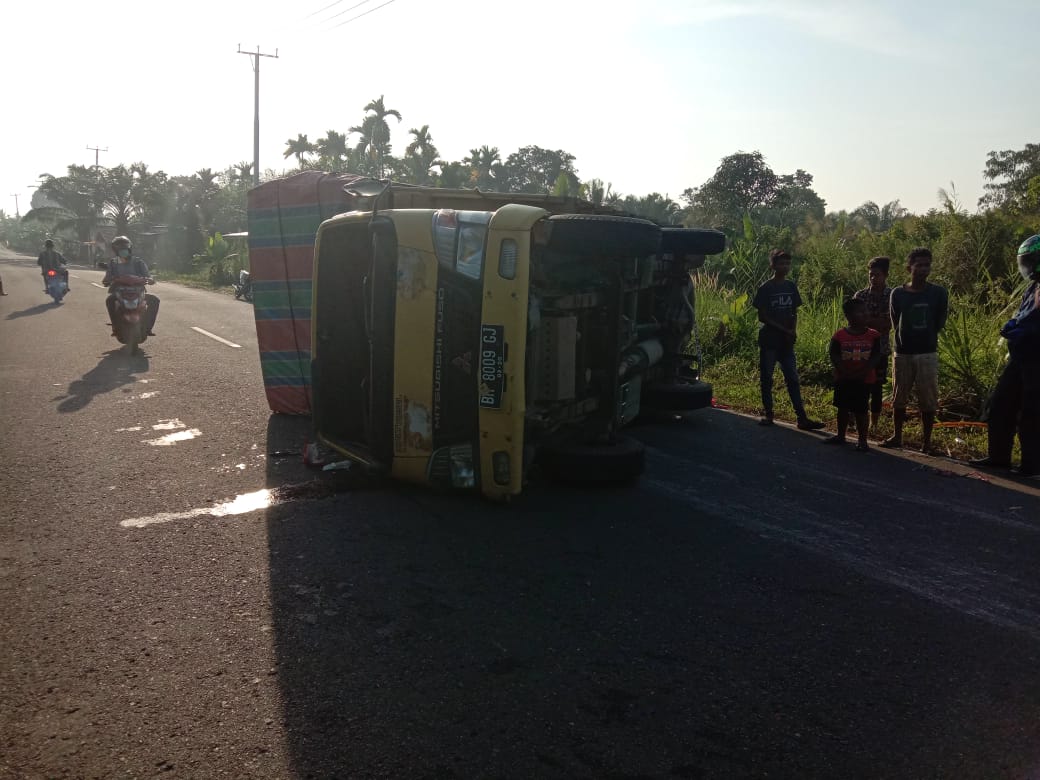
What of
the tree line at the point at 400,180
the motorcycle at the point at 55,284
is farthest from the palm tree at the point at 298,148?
the motorcycle at the point at 55,284

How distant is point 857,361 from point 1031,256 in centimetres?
151

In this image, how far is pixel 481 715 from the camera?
3.04 metres

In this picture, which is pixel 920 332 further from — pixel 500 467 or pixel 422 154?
pixel 422 154

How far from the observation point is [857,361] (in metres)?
7.34

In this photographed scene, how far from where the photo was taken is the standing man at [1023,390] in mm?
6602

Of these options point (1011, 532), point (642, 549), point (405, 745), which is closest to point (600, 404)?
point (642, 549)

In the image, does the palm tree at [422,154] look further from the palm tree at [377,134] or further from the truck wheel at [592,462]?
the truck wheel at [592,462]

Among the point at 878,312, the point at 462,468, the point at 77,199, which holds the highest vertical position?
the point at 77,199

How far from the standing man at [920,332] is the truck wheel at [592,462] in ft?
9.91

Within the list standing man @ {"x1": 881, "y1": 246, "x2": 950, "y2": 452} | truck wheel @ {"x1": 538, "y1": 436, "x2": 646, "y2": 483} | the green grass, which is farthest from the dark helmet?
truck wheel @ {"x1": 538, "y1": 436, "x2": 646, "y2": 483}

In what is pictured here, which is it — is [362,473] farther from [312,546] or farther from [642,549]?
[642,549]

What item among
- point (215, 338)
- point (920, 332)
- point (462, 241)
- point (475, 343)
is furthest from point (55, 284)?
point (920, 332)

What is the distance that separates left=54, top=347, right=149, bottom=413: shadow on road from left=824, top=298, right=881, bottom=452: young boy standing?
23.1ft

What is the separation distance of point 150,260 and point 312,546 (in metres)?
57.7
